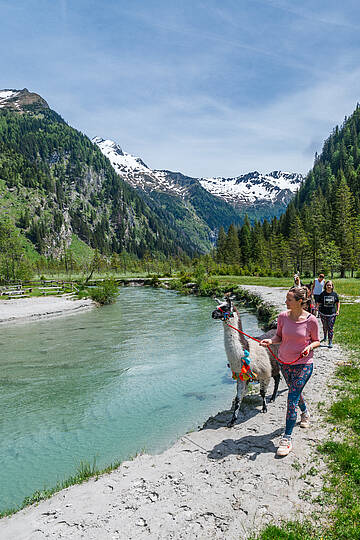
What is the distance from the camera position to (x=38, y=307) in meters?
35.2

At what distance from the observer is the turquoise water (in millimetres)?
8904

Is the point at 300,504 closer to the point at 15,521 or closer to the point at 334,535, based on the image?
the point at 334,535

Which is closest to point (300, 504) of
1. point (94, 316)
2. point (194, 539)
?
point (194, 539)

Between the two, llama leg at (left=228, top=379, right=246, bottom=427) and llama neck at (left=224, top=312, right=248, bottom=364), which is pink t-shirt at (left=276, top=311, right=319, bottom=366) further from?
llama leg at (left=228, top=379, right=246, bottom=427)

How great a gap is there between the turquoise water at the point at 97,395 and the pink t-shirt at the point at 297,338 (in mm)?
5164

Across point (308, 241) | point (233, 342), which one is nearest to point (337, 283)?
point (308, 241)

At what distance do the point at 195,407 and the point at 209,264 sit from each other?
88380 mm

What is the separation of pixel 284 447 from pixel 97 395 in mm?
9357

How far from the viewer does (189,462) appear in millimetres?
6410

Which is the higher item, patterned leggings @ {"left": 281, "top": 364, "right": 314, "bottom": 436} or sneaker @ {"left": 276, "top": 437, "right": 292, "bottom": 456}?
patterned leggings @ {"left": 281, "top": 364, "right": 314, "bottom": 436}

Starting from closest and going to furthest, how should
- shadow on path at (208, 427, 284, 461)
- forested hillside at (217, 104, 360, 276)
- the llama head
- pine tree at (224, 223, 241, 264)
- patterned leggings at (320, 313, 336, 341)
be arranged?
shadow on path at (208, 427, 284, 461)
the llama head
patterned leggings at (320, 313, 336, 341)
forested hillside at (217, 104, 360, 276)
pine tree at (224, 223, 241, 264)

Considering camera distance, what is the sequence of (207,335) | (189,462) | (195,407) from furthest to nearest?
(207,335)
(195,407)
(189,462)

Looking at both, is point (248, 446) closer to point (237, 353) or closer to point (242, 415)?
point (242, 415)

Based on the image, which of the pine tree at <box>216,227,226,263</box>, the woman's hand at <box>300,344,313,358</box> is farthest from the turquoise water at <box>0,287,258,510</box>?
the pine tree at <box>216,227,226,263</box>
